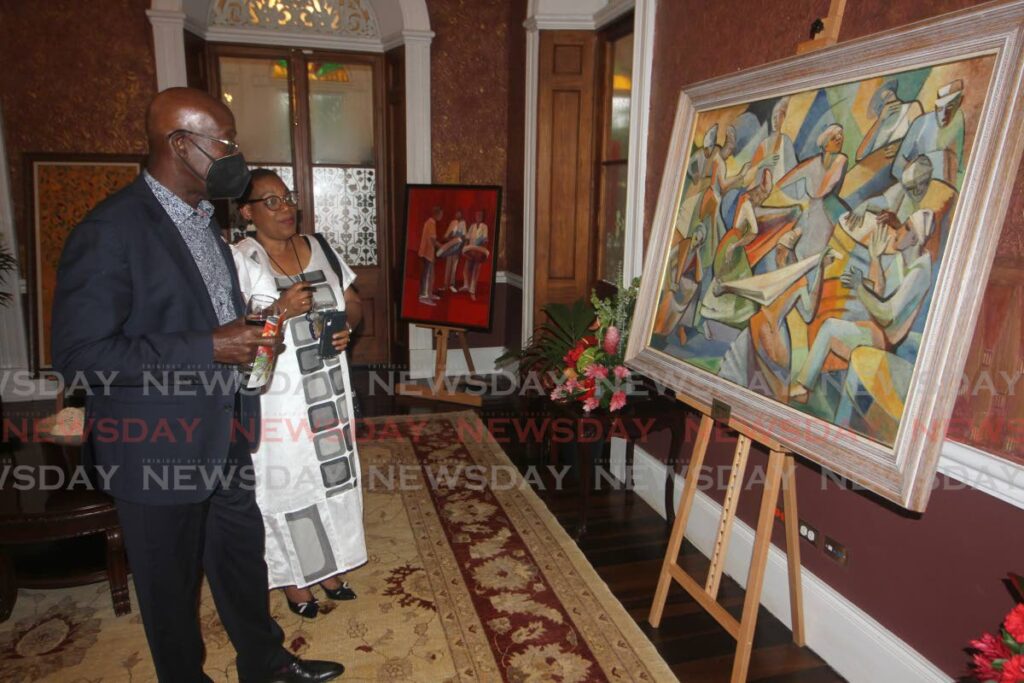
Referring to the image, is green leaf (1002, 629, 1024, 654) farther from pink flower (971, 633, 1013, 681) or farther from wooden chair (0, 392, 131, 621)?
wooden chair (0, 392, 131, 621)

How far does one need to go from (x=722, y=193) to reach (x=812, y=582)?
1.42 meters

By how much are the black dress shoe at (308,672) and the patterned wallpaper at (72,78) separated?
4.42 m

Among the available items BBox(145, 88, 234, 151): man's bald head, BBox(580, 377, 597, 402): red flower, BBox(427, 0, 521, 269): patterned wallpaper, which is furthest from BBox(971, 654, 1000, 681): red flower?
BBox(427, 0, 521, 269): patterned wallpaper

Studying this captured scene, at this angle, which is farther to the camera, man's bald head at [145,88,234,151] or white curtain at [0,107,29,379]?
white curtain at [0,107,29,379]

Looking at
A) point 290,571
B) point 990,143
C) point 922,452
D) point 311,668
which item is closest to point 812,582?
point 922,452

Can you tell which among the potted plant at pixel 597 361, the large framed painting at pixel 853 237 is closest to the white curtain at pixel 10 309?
the potted plant at pixel 597 361

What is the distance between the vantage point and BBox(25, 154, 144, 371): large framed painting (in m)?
4.84

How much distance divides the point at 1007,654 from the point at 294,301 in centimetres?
177

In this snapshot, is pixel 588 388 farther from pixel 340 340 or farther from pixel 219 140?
pixel 219 140

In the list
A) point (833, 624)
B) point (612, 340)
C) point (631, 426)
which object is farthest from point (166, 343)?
point (833, 624)

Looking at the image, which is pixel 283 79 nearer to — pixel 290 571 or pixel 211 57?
pixel 211 57

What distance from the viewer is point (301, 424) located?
2.29 metres

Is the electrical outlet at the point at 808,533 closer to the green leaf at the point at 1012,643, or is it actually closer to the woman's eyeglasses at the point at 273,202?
the green leaf at the point at 1012,643

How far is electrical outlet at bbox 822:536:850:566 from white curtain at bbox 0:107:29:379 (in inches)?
218
